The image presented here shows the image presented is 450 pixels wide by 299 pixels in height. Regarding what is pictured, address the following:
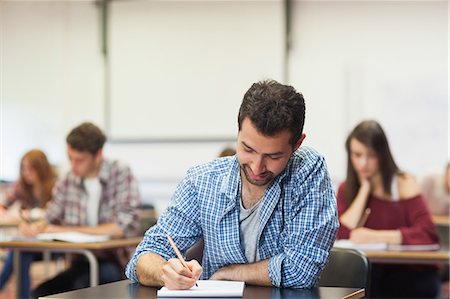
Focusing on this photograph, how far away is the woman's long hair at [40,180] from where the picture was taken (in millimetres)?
5691

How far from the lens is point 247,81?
7.37m

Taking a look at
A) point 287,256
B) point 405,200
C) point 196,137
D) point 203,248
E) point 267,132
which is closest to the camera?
point 267,132

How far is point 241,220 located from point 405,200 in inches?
71.4

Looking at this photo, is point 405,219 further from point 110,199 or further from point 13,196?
point 13,196

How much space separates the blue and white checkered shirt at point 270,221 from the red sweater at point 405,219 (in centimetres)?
164

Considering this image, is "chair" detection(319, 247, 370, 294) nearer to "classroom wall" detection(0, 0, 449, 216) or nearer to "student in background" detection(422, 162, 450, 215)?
"student in background" detection(422, 162, 450, 215)

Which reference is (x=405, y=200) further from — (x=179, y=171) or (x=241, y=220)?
(x=179, y=171)

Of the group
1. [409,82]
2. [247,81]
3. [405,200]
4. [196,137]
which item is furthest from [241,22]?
[405,200]

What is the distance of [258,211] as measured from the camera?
2.38 m

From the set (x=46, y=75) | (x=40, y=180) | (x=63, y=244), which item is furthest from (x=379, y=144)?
(x=46, y=75)

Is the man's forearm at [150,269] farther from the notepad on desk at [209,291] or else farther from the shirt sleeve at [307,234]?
the shirt sleeve at [307,234]

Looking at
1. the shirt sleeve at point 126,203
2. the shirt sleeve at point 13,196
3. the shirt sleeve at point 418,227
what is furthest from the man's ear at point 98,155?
the shirt sleeve at point 418,227

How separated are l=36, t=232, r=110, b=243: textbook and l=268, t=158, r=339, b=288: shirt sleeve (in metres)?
2.00

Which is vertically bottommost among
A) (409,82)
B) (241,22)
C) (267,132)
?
(267,132)
